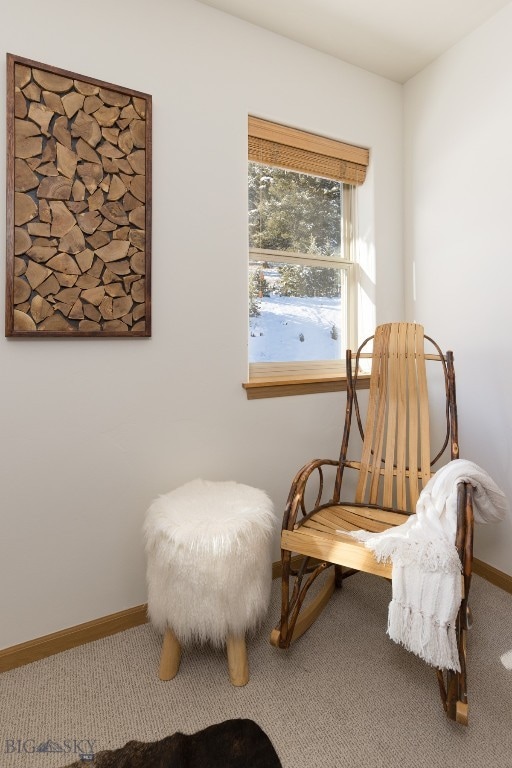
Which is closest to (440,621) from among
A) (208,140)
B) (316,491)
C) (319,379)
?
(316,491)

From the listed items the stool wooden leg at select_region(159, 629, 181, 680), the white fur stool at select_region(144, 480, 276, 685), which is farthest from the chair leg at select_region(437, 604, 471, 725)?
the stool wooden leg at select_region(159, 629, 181, 680)

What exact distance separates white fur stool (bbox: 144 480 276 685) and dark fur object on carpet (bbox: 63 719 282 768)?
0.22 metres

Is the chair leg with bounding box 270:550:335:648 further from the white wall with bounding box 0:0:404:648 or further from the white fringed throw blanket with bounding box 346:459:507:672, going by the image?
the white wall with bounding box 0:0:404:648

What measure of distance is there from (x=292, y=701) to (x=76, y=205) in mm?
1960

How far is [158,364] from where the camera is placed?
6.57 feet

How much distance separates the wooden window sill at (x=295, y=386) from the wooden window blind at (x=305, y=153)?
1093 mm

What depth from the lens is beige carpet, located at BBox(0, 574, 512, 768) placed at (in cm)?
139

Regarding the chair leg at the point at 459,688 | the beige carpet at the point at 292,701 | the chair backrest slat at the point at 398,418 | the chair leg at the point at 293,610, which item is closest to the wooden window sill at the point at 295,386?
the chair backrest slat at the point at 398,418

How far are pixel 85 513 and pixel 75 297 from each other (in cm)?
87

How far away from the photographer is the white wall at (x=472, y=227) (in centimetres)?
219

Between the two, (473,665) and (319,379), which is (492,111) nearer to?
(319,379)

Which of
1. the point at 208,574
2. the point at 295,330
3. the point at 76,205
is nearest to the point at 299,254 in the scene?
the point at 295,330

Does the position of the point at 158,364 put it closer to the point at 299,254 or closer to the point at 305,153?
the point at 299,254

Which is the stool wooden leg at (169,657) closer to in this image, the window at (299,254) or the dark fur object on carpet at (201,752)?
the dark fur object on carpet at (201,752)
